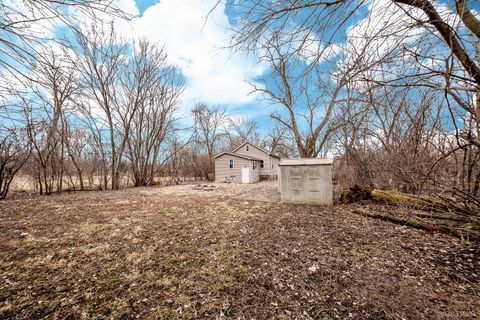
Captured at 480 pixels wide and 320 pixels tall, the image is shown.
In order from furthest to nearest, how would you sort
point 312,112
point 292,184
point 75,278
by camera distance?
point 312,112
point 292,184
point 75,278

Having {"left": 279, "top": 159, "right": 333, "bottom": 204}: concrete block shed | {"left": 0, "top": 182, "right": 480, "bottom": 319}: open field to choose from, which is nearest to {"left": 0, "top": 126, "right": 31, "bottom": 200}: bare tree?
{"left": 0, "top": 182, "right": 480, "bottom": 319}: open field

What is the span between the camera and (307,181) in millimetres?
6059

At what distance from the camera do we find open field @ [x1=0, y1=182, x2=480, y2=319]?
5.25 ft

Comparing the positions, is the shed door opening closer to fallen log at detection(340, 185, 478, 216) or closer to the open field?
fallen log at detection(340, 185, 478, 216)

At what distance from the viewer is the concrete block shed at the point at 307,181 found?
5832 mm

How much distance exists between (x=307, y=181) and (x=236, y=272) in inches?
180

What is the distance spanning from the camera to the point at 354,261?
2369 millimetres

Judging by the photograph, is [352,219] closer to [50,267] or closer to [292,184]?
[292,184]

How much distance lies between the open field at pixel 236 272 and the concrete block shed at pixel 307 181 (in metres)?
2.05

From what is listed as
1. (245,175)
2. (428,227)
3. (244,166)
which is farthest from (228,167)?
(428,227)

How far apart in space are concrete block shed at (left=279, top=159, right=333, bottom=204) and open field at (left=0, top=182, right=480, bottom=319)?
6.72 feet

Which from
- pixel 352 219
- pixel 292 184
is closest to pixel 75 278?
pixel 352 219

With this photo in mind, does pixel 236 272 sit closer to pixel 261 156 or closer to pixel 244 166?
pixel 244 166

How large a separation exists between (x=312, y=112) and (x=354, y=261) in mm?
9302
